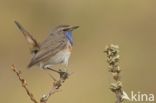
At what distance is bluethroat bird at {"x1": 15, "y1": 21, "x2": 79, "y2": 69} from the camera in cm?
778

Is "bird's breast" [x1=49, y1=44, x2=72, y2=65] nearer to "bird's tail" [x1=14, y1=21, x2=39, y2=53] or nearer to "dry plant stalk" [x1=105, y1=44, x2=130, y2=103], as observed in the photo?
"bird's tail" [x1=14, y1=21, x2=39, y2=53]

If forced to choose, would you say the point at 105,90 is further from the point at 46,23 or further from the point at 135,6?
the point at 135,6

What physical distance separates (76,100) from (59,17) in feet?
12.6

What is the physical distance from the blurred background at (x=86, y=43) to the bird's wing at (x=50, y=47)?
331cm

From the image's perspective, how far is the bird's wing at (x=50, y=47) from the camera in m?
7.86

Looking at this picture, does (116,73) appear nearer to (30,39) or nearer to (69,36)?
(30,39)

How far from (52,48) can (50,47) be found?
0.21 feet

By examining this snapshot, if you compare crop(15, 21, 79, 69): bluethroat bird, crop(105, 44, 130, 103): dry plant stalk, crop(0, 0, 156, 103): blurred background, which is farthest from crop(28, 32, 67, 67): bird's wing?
crop(0, 0, 156, 103): blurred background

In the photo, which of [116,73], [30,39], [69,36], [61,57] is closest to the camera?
[116,73]

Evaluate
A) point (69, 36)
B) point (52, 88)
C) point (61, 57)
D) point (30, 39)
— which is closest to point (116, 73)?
point (52, 88)

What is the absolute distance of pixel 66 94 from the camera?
1254 centimetres

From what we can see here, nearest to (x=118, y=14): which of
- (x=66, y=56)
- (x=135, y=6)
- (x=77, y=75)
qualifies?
(x=135, y=6)

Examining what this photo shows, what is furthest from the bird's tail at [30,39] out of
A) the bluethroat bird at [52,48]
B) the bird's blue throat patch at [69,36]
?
the bird's blue throat patch at [69,36]

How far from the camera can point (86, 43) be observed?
14781mm
